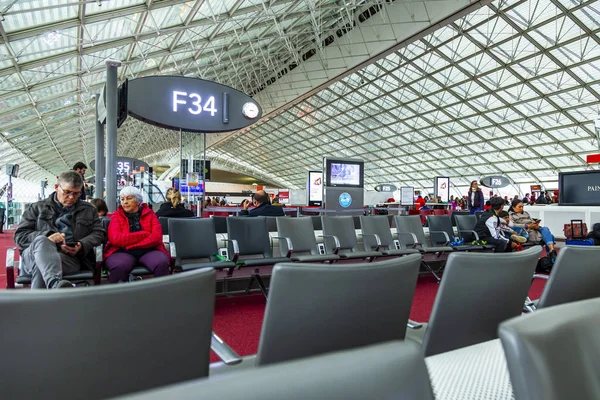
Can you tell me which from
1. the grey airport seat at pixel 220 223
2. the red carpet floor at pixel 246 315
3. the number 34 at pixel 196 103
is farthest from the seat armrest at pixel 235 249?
the number 34 at pixel 196 103

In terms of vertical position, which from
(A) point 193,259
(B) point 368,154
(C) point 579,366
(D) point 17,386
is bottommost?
(A) point 193,259

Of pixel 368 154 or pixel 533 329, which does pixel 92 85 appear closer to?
pixel 533 329

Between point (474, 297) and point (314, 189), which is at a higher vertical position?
point (314, 189)

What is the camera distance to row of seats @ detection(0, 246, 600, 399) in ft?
2.77

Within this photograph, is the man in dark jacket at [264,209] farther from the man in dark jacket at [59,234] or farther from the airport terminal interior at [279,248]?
the man in dark jacket at [59,234]

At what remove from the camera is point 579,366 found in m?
0.59

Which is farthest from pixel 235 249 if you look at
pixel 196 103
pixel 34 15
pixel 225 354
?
pixel 34 15

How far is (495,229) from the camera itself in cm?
617

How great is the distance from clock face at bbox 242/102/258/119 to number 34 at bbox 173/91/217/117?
543 millimetres

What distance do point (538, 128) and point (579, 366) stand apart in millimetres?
27908

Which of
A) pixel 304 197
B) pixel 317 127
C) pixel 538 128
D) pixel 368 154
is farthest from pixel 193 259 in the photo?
pixel 368 154

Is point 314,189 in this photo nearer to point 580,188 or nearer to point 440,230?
point 580,188

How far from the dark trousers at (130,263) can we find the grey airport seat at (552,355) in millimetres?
3457

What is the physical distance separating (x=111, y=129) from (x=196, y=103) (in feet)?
4.35
